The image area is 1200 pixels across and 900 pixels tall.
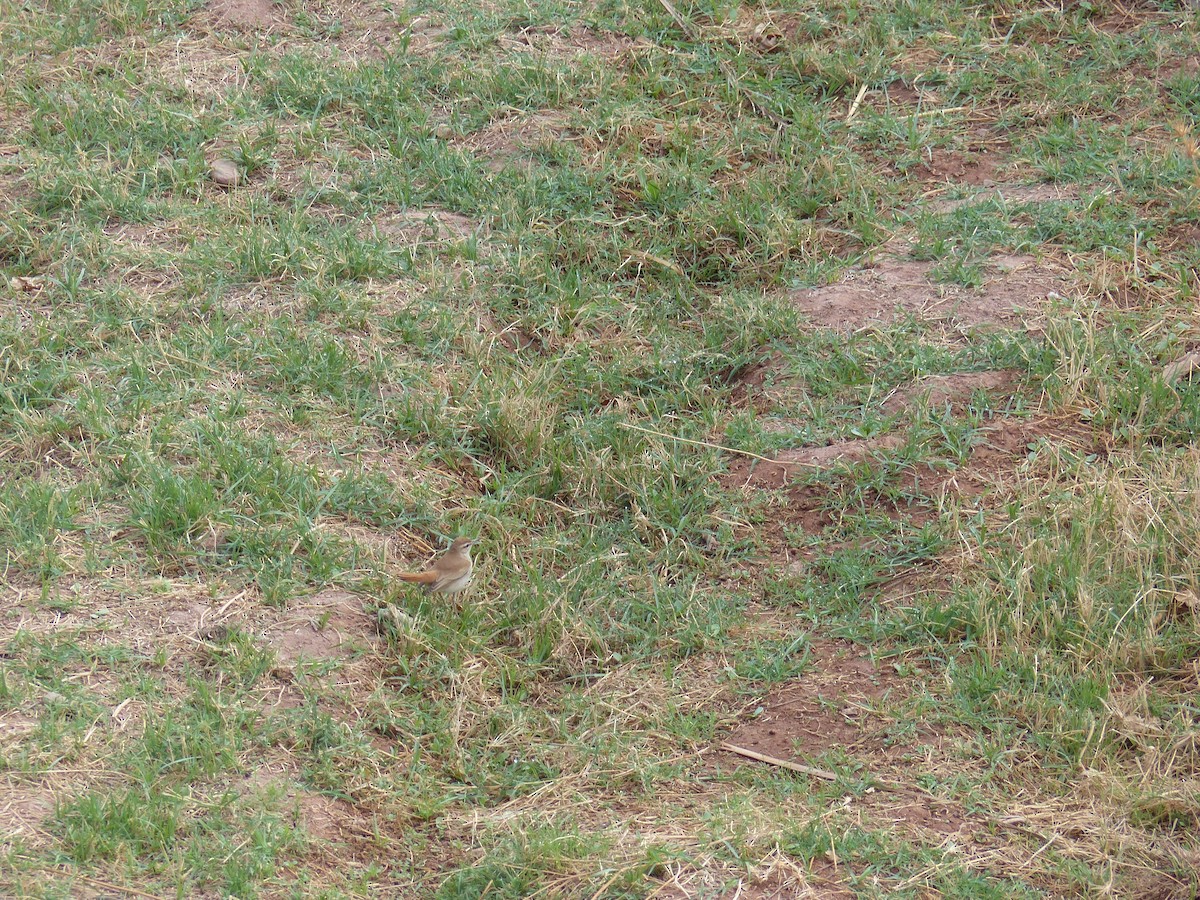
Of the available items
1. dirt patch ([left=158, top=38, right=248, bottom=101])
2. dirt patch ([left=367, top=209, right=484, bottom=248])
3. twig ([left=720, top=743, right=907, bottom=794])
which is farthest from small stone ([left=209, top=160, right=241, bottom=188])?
twig ([left=720, top=743, right=907, bottom=794])

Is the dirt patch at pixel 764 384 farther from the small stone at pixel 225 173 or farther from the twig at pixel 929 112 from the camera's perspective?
the small stone at pixel 225 173

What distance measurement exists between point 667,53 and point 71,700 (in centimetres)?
457

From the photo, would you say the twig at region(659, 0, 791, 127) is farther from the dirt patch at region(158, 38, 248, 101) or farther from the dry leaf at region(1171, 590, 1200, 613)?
the dry leaf at region(1171, 590, 1200, 613)

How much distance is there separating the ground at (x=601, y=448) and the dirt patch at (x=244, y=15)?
45 millimetres

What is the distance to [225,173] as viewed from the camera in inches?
230

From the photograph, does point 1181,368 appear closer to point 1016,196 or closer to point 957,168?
point 1016,196

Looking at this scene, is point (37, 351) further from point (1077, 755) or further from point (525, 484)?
point (1077, 755)

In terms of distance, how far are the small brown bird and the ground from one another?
2.5 inches

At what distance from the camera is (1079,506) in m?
4.15

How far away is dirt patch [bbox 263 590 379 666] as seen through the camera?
3883mm

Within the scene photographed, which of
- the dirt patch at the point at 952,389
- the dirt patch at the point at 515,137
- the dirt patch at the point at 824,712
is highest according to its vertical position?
the dirt patch at the point at 515,137

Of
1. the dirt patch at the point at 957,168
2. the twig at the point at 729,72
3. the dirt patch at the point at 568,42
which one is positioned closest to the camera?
the dirt patch at the point at 957,168

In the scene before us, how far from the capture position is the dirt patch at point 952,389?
476cm

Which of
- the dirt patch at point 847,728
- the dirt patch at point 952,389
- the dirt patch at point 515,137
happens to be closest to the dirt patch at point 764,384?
the dirt patch at point 952,389
